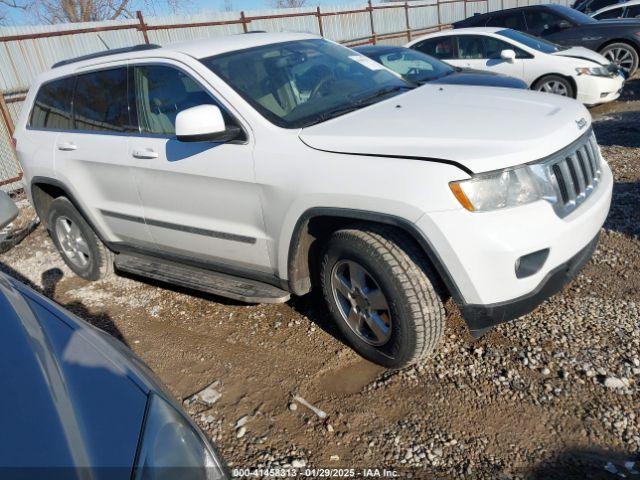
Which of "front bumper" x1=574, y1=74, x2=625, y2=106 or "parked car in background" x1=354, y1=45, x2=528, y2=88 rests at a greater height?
"parked car in background" x1=354, y1=45, x2=528, y2=88

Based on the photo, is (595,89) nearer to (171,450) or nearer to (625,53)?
(625,53)

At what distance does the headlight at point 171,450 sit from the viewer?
1.35m

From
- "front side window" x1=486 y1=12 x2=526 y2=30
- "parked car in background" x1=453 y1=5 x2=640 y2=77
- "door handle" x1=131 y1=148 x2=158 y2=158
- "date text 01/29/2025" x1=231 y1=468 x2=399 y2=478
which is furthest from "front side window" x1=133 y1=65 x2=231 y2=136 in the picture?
"front side window" x1=486 y1=12 x2=526 y2=30

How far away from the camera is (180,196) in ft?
11.1

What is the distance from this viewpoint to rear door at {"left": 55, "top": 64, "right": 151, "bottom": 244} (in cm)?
374

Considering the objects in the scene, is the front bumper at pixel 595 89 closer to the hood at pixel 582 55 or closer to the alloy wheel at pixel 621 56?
the hood at pixel 582 55

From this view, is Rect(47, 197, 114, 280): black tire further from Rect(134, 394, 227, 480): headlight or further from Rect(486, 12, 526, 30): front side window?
Rect(486, 12, 526, 30): front side window

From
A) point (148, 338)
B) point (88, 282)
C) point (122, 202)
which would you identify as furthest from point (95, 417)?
point (88, 282)

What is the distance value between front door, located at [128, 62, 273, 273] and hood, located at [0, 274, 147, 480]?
1.43m

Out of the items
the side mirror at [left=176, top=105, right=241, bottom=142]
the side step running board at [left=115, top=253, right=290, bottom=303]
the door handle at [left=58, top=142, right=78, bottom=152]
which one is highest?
the side mirror at [left=176, top=105, right=241, bottom=142]

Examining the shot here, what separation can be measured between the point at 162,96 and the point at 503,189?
7.57 feet

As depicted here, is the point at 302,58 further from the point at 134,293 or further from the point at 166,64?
the point at 134,293

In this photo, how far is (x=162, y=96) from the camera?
3.51 metres

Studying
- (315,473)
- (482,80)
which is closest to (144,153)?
(315,473)
